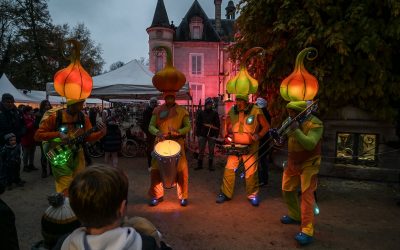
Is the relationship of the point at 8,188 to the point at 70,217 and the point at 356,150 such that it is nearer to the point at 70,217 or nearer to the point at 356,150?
the point at 70,217

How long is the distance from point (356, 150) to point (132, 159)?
676 centimetres

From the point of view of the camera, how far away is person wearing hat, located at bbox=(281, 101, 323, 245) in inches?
163

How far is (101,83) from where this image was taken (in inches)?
407

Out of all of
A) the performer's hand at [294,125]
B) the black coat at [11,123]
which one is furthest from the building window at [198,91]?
the performer's hand at [294,125]

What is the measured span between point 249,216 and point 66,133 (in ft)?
10.3

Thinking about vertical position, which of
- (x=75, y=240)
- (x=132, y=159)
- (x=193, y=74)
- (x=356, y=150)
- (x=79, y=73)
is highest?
(x=193, y=74)

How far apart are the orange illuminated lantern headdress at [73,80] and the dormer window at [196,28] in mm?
26058

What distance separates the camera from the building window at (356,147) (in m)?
8.16

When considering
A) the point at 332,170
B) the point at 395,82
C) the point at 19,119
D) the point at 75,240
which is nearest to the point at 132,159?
the point at 19,119

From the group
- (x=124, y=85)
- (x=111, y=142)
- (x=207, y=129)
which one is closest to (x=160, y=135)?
(x=111, y=142)

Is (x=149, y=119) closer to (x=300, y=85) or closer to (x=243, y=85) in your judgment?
(x=243, y=85)

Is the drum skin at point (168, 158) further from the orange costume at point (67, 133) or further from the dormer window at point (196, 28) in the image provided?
the dormer window at point (196, 28)

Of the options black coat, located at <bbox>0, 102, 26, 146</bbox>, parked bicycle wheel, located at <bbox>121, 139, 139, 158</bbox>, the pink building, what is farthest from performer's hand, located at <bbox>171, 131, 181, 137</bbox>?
the pink building

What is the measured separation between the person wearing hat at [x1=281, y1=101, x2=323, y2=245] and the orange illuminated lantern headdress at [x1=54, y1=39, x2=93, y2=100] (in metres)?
2.83
